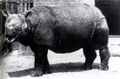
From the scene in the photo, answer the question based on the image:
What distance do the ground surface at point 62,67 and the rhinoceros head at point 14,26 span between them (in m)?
0.99

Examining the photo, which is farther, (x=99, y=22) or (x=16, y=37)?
(x=99, y=22)

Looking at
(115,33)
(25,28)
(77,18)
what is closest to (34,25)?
(25,28)

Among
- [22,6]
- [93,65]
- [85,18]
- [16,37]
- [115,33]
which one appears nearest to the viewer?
[16,37]

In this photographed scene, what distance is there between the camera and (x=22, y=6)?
14.1 m

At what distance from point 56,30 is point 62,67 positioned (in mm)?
1509

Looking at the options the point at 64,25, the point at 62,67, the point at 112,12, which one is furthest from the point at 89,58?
the point at 112,12

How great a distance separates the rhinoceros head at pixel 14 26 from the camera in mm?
11152

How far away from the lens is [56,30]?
38.3ft

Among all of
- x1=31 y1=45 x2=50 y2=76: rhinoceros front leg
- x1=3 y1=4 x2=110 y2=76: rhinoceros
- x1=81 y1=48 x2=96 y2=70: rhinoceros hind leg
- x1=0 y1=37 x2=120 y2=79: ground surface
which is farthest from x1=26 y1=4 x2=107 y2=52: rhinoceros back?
x1=0 y1=37 x2=120 y2=79: ground surface

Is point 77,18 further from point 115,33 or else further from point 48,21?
point 115,33

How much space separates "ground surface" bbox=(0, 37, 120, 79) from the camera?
11820 mm

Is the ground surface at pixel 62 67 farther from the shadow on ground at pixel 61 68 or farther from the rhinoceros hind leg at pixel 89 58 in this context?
the rhinoceros hind leg at pixel 89 58

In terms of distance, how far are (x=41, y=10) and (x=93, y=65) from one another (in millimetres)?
2322

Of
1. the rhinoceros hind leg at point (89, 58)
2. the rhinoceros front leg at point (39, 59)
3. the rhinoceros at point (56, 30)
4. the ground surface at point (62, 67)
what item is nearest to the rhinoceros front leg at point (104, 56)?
the rhinoceros at point (56, 30)
